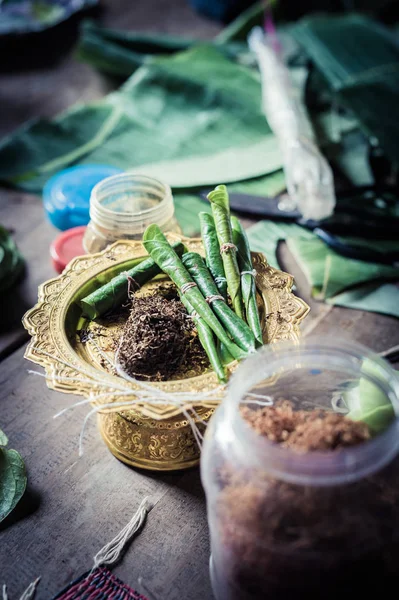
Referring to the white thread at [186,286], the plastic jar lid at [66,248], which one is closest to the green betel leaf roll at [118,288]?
the white thread at [186,286]

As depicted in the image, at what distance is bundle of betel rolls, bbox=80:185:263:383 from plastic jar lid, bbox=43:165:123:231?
0.43 metres

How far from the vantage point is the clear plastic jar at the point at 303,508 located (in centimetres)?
56

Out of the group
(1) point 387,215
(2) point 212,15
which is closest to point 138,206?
(1) point 387,215

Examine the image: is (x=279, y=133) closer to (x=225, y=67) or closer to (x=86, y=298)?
(x=225, y=67)

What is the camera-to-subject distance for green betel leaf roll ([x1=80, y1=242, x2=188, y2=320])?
90 centimetres

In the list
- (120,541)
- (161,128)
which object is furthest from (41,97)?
(120,541)

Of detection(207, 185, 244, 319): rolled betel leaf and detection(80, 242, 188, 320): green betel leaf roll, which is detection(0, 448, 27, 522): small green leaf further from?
detection(207, 185, 244, 319): rolled betel leaf

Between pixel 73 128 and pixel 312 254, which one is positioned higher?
pixel 73 128

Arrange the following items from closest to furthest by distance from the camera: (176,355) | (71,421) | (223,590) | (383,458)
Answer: (383,458)
(223,590)
(176,355)
(71,421)

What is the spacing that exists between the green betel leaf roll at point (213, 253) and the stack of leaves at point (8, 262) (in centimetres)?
49

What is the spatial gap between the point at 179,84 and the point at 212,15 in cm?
84

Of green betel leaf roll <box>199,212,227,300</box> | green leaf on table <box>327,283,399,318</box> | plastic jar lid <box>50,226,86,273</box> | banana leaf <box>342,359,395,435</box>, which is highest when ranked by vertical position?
green betel leaf roll <box>199,212,227,300</box>

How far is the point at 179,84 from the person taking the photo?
6.48 feet

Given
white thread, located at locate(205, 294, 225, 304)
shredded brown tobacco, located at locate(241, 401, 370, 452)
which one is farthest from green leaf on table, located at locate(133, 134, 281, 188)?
shredded brown tobacco, located at locate(241, 401, 370, 452)
